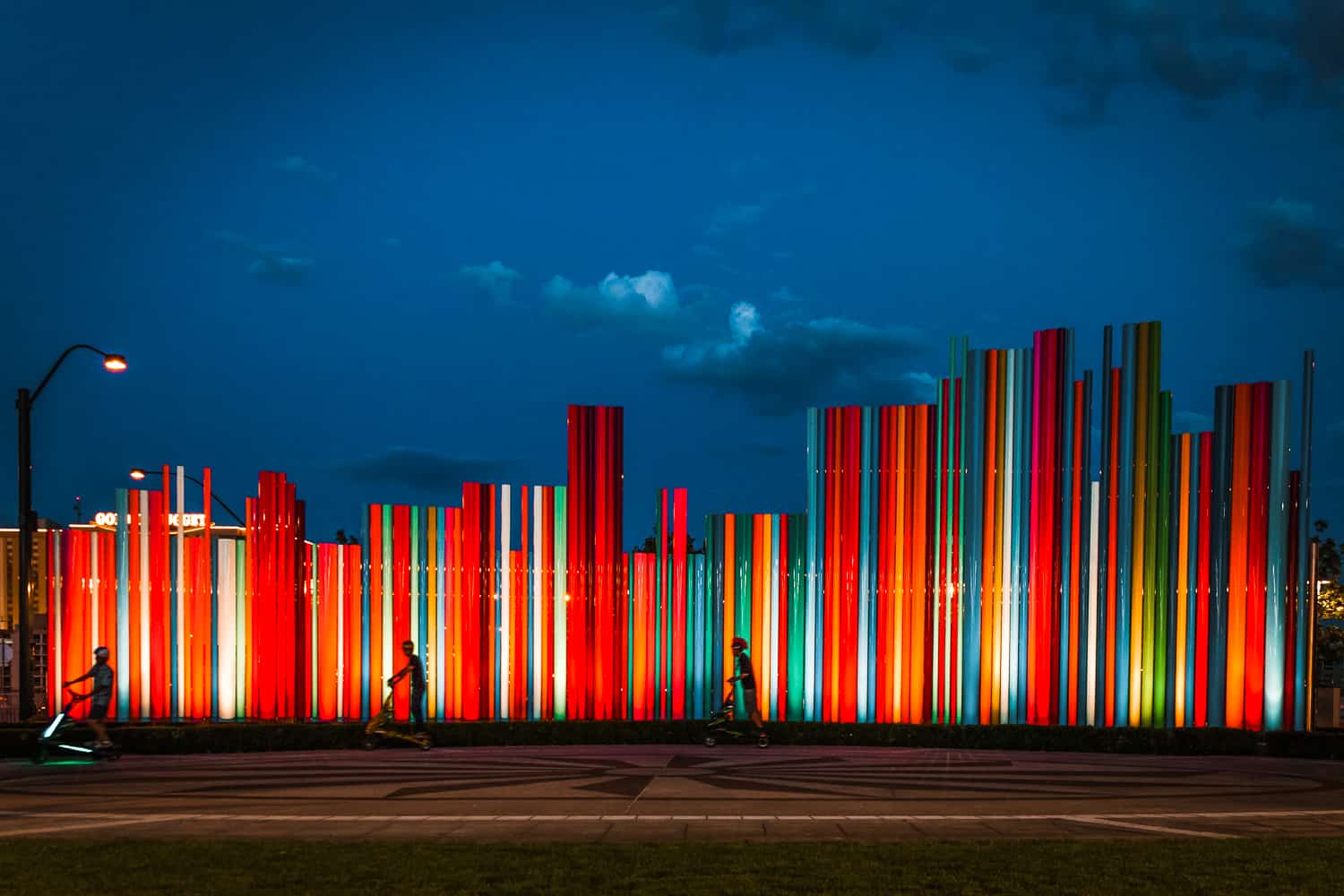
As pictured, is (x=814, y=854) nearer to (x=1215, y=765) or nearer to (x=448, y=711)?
(x=1215, y=765)

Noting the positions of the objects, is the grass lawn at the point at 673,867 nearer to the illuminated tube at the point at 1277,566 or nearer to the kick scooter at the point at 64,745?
the kick scooter at the point at 64,745

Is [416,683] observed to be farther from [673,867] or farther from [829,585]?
[673,867]

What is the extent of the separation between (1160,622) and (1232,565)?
1.48 m

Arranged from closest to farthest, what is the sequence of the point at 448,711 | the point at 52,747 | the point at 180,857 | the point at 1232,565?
the point at 180,857 < the point at 52,747 < the point at 1232,565 < the point at 448,711

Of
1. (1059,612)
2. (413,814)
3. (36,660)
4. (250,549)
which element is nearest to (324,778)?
(413,814)

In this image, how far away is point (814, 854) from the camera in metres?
9.23

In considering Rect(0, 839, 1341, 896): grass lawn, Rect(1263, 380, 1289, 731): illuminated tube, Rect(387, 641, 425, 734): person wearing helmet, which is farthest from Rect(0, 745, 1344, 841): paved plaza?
Rect(1263, 380, 1289, 731): illuminated tube

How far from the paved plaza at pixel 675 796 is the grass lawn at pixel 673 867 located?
78 centimetres

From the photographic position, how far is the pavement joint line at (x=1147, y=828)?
10320 mm

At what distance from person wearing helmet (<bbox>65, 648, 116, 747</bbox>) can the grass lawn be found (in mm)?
6754

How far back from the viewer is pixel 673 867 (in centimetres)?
873

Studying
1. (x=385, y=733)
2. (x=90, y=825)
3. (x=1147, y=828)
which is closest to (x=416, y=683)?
(x=385, y=733)

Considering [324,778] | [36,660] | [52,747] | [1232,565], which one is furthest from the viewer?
[36,660]

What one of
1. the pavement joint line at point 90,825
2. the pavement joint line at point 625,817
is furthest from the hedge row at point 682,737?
the pavement joint line at point 90,825
